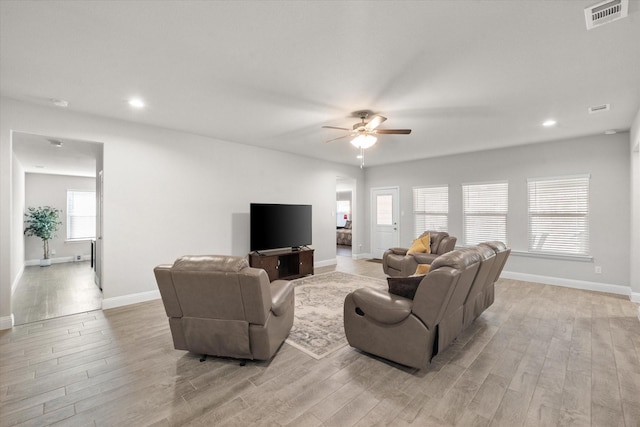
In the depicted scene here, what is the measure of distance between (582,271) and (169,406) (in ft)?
21.4

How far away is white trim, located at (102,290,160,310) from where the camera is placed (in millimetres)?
4008

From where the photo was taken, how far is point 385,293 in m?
2.59

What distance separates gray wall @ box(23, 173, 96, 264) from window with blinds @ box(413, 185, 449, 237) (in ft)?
30.3

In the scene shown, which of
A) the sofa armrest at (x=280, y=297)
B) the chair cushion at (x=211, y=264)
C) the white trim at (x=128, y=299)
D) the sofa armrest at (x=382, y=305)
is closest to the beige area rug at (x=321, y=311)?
the sofa armrest at (x=280, y=297)

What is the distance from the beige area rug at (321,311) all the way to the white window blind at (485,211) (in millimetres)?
2535

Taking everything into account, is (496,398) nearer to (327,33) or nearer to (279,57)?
(327,33)

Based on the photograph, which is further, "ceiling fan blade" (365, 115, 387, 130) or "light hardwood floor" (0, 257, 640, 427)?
"ceiling fan blade" (365, 115, 387, 130)

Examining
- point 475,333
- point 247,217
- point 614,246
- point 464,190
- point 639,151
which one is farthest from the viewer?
point 464,190

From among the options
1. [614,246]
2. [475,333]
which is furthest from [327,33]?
[614,246]

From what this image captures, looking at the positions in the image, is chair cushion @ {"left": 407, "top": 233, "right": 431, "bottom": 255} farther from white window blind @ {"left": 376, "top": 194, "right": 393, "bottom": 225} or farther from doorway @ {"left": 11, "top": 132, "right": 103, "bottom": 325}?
doorway @ {"left": 11, "top": 132, "right": 103, "bottom": 325}

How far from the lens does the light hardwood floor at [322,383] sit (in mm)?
1887

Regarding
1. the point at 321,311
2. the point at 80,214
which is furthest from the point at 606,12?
the point at 80,214

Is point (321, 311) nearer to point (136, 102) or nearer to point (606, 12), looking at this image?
point (136, 102)

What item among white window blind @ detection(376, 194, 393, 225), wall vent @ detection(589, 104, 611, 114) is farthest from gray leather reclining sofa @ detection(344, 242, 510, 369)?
white window blind @ detection(376, 194, 393, 225)
